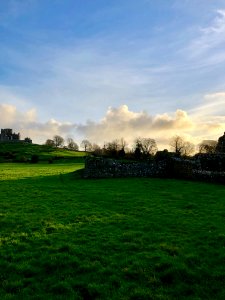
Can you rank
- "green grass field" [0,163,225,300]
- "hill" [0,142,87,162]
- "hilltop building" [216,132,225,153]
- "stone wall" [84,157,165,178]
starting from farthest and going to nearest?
"hill" [0,142,87,162]
"hilltop building" [216,132,225,153]
"stone wall" [84,157,165,178]
"green grass field" [0,163,225,300]

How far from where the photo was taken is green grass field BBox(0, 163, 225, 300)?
9.71 meters

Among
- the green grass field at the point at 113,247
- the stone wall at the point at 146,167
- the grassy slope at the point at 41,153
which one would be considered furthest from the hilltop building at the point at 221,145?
the grassy slope at the point at 41,153

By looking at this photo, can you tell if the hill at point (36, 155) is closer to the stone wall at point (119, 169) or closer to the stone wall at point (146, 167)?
the stone wall at point (119, 169)

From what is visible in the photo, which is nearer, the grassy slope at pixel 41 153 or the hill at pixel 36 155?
the hill at pixel 36 155

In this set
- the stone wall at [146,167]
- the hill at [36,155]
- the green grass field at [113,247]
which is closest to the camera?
the green grass field at [113,247]

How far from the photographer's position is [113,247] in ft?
42.5

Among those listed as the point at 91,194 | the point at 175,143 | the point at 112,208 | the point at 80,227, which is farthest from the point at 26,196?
the point at 175,143

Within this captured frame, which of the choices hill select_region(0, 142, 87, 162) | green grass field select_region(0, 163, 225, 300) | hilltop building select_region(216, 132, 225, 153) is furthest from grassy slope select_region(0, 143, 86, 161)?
green grass field select_region(0, 163, 225, 300)

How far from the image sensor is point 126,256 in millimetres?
11969

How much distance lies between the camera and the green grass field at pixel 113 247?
9711 millimetres

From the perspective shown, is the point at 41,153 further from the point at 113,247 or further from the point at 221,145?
the point at 113,247

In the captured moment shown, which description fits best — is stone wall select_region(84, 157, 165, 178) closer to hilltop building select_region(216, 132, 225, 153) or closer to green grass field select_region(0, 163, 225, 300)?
green grass field select_region(0, 163, 225, 300)

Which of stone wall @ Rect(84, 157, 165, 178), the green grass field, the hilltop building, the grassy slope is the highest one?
the hilltop building

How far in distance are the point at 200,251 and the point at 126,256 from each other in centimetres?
264
